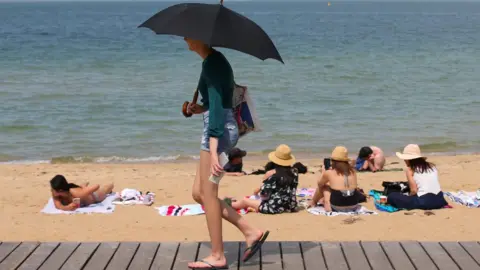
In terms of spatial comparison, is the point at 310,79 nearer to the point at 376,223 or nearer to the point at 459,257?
the point at 376,223

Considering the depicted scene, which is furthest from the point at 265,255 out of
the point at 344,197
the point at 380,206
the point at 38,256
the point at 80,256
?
the point at 380,206

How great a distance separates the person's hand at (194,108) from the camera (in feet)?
17.2

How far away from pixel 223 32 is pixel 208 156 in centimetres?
85

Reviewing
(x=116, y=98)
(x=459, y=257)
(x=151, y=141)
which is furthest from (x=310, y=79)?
(x=459, y=257)

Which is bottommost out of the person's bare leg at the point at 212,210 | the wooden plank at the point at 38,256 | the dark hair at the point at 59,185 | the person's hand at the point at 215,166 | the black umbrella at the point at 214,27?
the dark hair at the point at 59,185

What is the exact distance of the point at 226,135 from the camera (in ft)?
16.9

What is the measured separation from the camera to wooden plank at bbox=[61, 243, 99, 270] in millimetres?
5293

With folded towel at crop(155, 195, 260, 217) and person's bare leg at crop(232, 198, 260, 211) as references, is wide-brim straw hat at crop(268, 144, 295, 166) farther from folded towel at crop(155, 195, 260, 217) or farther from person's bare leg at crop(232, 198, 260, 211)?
folded towel at crop(155, 195, 260, 217)

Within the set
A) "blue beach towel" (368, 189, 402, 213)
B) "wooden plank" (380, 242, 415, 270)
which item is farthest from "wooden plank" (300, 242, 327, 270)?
"blue beach towel" (368, 189, 402, 213)

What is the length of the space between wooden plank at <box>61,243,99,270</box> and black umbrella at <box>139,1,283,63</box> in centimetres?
172

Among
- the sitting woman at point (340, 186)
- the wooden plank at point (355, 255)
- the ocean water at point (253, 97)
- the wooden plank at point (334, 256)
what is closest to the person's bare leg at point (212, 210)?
the wooden plank at point (334, 256)

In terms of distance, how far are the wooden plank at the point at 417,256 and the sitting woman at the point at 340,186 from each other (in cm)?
292

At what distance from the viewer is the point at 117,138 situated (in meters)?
16.5

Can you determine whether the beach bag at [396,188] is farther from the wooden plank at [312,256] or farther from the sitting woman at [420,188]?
the wooden plank at [312,256]
